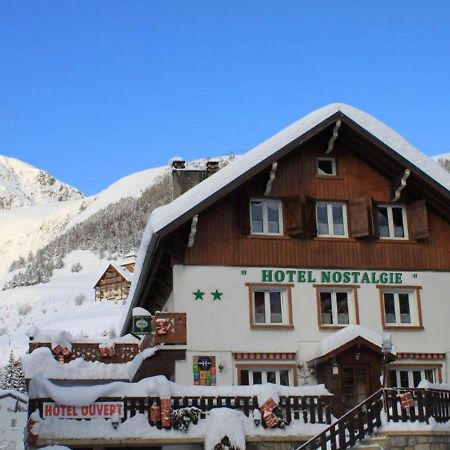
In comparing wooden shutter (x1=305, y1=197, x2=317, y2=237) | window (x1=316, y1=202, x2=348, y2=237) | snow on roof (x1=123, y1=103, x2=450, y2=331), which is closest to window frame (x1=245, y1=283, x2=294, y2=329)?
wooden shutter (x1=305, y1=197, x2=317, y2=237)

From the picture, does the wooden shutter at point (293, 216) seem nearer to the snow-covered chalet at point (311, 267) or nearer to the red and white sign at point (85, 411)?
the snow-covered chalet at point (311, 267)

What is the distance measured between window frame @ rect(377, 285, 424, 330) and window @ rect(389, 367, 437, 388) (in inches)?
51.1

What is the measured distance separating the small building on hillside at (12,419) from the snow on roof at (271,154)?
41841 millimetres

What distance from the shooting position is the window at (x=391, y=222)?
2789 cm

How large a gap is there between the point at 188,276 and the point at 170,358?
8.16 feet

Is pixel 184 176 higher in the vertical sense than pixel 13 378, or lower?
higher

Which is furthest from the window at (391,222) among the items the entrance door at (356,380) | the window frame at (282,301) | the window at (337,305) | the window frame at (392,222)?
the entrance door at (356,380)

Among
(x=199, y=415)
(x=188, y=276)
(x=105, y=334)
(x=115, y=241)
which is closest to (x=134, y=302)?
(x=188, y=276)

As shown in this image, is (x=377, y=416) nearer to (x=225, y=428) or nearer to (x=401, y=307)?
(x=225, y=428)

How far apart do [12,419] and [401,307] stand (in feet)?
164

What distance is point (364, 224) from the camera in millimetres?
27062

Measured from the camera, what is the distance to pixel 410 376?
26688 mm

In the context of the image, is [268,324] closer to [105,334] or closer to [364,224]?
[364,224]

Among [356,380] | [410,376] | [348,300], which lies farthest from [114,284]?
[356,380]
